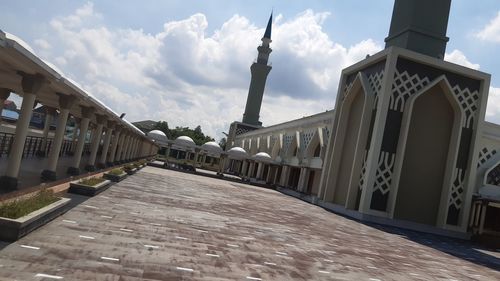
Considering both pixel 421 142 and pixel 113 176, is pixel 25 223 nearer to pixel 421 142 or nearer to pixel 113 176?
pixel 113 176

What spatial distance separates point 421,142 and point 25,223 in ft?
71.3

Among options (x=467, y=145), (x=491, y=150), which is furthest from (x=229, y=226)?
(x=491, y=150)

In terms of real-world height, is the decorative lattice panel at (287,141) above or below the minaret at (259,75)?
below

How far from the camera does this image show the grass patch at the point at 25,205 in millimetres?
6738

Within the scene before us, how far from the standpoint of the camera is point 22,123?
34.5 feet

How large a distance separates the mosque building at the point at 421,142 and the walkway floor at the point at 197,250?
799 centimetres

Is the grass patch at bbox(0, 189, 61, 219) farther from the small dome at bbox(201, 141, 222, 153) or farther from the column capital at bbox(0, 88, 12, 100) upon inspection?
the small dome at bbox(201, 141, 222, 153)

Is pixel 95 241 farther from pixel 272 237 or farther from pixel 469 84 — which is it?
pixel 469 84

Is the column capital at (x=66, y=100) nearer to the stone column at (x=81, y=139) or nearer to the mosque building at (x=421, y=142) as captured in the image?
the stone column at (x=81, y=139)

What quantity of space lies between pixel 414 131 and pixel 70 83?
19.0 m

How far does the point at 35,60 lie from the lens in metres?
7.79

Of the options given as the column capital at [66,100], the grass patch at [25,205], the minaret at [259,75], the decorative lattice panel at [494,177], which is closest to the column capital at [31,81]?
the grass patch at [25,205]

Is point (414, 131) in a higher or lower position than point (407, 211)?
higher

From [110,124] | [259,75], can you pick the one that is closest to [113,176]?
[110,124]
